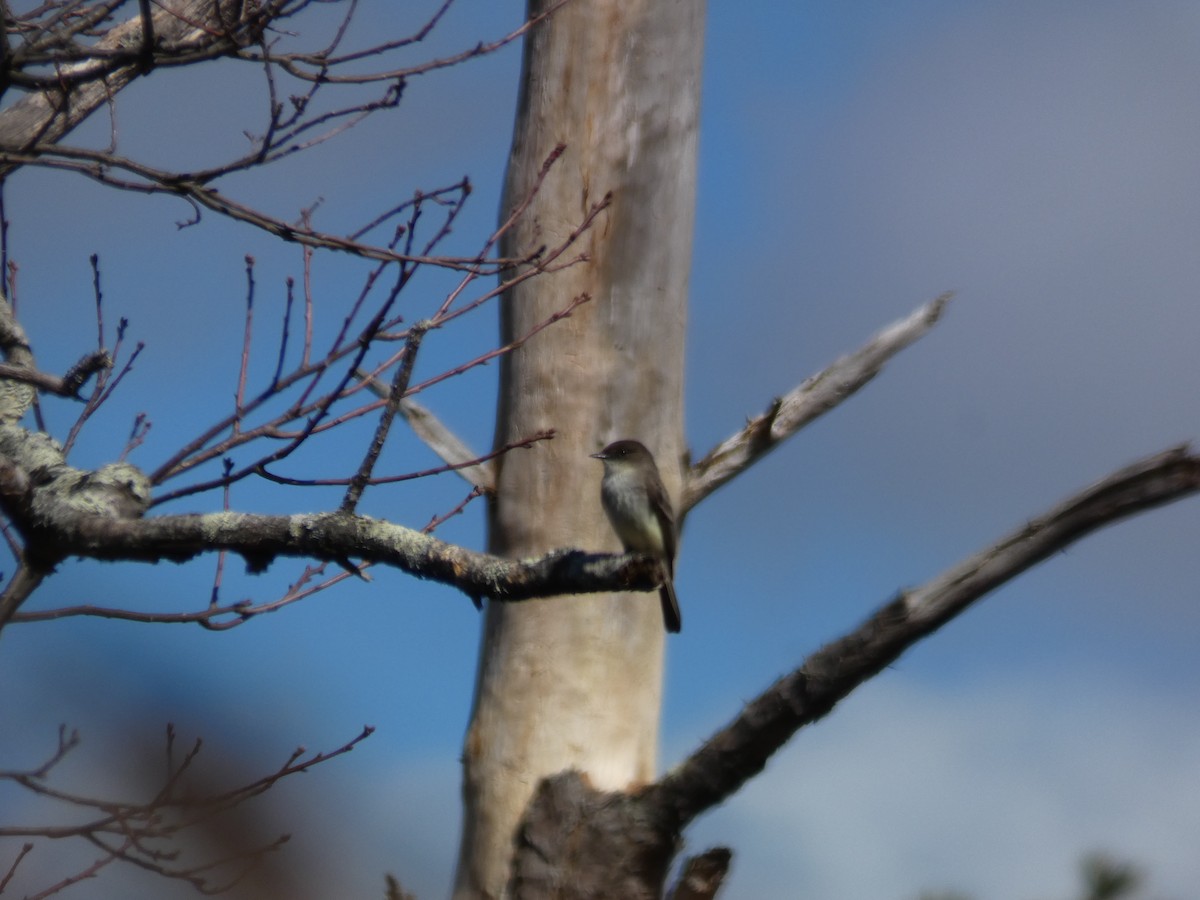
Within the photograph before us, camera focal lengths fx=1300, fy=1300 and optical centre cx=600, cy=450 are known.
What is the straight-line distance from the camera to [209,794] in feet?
5.77

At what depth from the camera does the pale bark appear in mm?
5012

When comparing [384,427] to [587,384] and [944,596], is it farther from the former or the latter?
[587,384]

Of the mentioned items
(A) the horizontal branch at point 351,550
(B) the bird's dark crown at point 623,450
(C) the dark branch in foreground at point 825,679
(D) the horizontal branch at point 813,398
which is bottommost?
(A) the horizontal branch at point 351,550

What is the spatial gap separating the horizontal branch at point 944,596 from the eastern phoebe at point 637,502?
2.87 feet

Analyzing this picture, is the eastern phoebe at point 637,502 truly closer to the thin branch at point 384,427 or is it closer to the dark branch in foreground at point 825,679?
the dark branch in foreground at point 825,679

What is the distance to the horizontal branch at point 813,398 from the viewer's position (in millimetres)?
5270

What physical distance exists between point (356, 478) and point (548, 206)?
3040 mm

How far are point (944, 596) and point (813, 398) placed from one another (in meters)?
1.60

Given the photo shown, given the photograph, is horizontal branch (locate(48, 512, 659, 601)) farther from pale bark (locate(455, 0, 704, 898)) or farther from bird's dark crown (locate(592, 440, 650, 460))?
pale bark (locate(455, 0, 704, 898))

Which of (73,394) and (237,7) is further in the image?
(237,7)

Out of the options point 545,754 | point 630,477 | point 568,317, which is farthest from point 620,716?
point 568,317

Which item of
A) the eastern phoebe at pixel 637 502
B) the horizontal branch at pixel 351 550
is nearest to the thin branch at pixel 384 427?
the horizontal branch at pixel 351 550

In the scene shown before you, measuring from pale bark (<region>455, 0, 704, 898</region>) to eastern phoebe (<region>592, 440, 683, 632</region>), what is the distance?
24cm

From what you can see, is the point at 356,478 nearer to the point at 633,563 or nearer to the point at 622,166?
the point at 633,563
